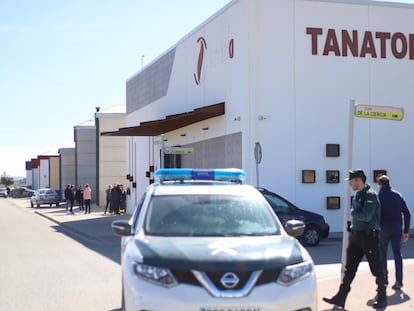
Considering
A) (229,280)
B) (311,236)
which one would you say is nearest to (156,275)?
(229,280)

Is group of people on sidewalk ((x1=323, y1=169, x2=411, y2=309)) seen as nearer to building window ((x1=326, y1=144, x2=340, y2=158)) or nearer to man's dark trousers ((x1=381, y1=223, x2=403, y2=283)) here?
man's dark trousers ((x1=381, y1=223, x2=403, y2=283))

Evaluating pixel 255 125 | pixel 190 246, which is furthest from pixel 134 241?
pixel 255 125

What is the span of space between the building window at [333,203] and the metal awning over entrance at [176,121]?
4.89m

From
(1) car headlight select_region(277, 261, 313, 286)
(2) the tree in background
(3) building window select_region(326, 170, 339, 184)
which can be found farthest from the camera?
(2) the tree in background

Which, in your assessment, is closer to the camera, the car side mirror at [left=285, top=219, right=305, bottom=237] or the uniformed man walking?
the car side mirror at [left=285, top=219, right=305, bottom=237]

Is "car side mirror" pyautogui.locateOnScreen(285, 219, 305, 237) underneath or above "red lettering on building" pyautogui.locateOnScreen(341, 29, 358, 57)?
underneath

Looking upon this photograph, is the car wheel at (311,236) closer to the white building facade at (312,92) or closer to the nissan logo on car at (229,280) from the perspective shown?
the white building facade at (312,92)

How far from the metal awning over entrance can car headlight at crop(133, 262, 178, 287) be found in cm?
1706

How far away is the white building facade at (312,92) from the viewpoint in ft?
70.7

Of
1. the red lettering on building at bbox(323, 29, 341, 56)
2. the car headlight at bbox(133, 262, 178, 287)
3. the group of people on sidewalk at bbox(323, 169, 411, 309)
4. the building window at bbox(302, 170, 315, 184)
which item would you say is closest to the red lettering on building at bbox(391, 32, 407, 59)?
the red lettering on building at bbox(323, 29, 341, 56)

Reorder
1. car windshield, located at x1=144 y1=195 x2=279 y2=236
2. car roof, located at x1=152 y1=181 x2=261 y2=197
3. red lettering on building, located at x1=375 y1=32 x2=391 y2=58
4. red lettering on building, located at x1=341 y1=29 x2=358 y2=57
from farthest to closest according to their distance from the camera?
red lettering on building, located at x1=375 y1=32 x2=391 y2=58 → red lettering on building, located at x1=341 y1=29 x2=358 y2=57 → car roof, located at x1=152 y1=181 x2=261 y2=197 → car windshield, located at x1=144 y1=195 x2=279 y2=236

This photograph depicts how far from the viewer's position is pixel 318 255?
15.1 m

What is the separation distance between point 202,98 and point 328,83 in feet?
19.0

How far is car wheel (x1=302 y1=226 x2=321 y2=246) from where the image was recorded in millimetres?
17344
